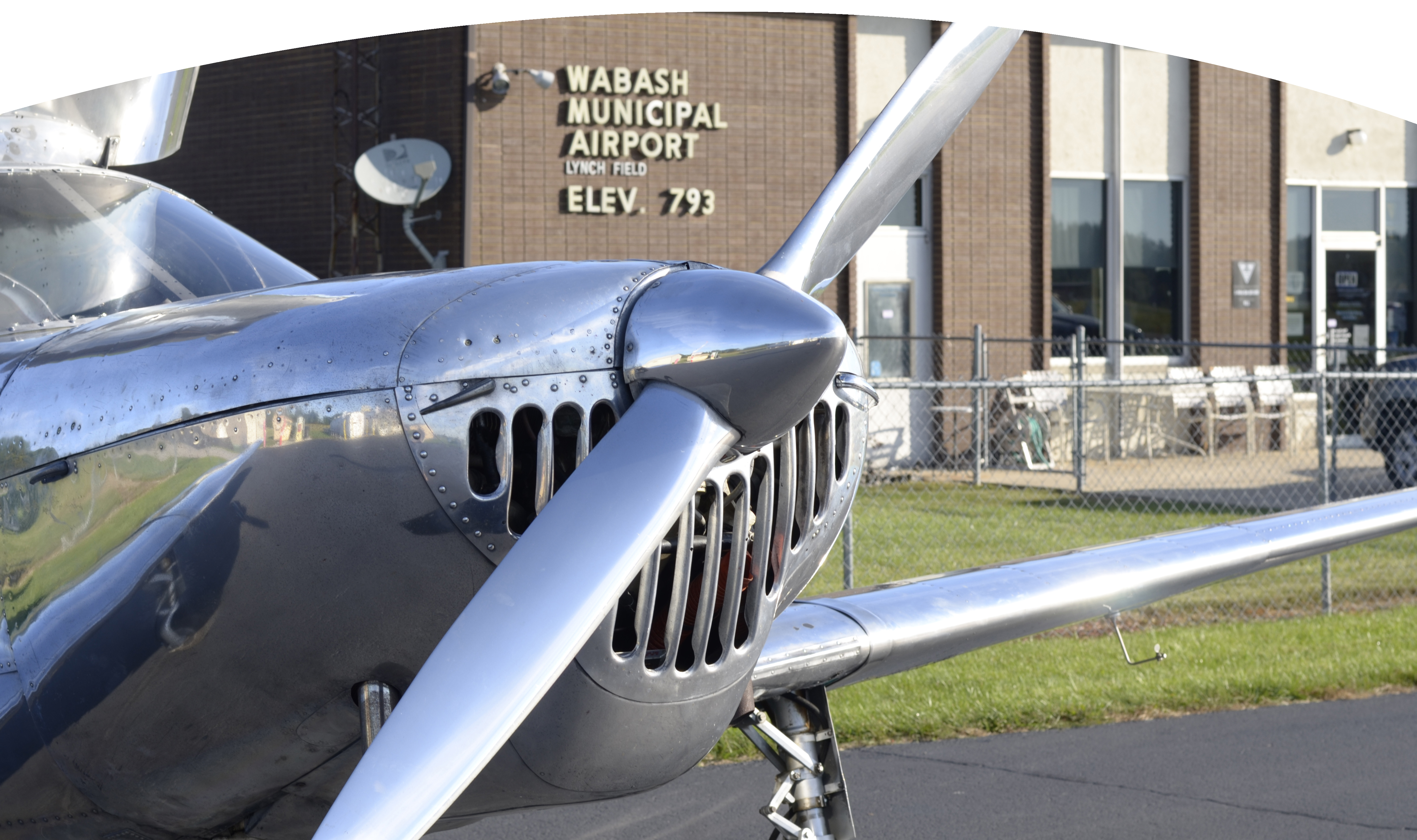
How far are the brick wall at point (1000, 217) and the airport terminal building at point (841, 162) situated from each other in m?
0.03

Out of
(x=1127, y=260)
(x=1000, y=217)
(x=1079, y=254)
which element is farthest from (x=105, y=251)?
(x=1127, y=260)

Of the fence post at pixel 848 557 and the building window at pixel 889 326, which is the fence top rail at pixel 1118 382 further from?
the building window at pixel 889 326

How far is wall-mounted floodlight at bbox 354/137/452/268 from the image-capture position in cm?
1377

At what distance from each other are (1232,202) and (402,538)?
17863 millimetres

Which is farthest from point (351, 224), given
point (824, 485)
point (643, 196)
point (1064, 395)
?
point (824, 485)

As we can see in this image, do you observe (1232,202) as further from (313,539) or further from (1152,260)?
(313,539)

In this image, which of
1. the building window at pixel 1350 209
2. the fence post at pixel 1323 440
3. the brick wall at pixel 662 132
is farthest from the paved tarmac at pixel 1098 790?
the building window at pixel 1350 209

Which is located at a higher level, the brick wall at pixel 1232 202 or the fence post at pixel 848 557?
the brick wall at pixel 1232 202

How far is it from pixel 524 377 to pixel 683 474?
11.6 inches

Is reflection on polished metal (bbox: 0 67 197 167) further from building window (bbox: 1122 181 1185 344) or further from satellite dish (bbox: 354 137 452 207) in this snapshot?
building window (bbox: 1122 181 1185 344)

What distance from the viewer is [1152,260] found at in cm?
1788

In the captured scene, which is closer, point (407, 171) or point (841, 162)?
point (407, 171)

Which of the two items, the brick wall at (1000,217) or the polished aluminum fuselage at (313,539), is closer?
the polished aluminum fuselage at (313,539)

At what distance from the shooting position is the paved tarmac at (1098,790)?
454cm
